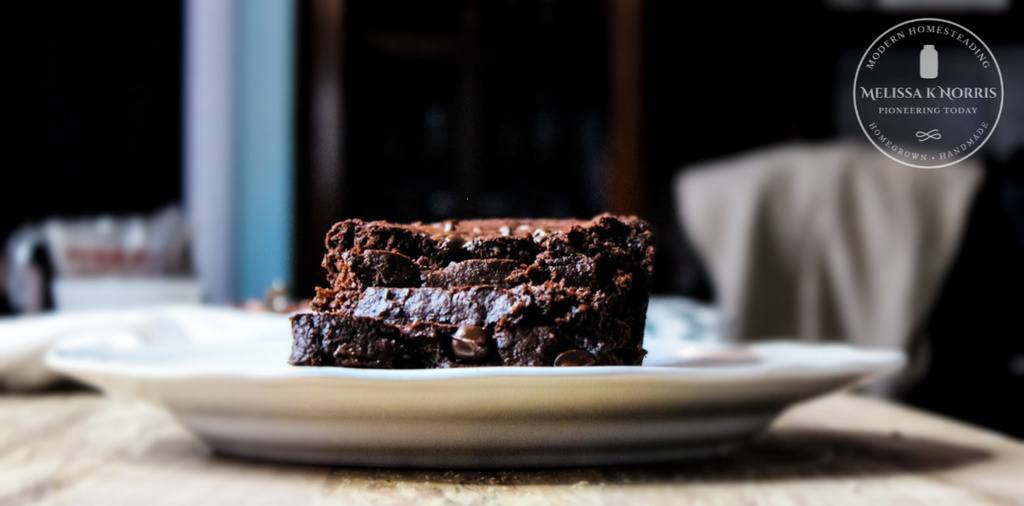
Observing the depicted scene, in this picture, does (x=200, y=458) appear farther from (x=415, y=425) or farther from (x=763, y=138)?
(x=763, y=138)

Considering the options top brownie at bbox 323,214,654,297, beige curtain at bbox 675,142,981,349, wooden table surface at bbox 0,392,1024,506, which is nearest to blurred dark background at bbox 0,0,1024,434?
beige curtain at bbox 675,142,981,349


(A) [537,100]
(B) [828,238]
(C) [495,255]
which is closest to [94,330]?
(C) [495,255]

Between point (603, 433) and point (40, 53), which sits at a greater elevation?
point (40, 53)

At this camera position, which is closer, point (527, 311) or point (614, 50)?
point (527, 311)

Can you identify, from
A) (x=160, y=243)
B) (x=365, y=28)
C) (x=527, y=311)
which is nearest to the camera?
(x=527, y=311)

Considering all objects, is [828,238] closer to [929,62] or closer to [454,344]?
[929,62]

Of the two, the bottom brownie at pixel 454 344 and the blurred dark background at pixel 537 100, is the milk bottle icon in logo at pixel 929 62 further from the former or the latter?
the blurred dark background at pixel 537 100

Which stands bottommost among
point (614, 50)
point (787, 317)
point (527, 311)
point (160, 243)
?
point (787, 317)

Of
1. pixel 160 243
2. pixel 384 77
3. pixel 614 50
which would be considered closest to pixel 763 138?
pixel 614 50

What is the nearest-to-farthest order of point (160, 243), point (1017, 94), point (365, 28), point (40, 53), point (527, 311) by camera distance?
point (527, 311) < point (160, 243) < point (365, 28) < point (1017, 94) < point (40, 53)
